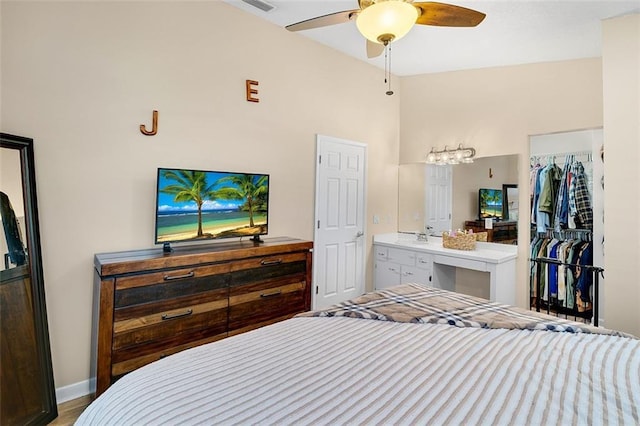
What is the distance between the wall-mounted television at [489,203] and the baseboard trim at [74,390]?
4.03 m

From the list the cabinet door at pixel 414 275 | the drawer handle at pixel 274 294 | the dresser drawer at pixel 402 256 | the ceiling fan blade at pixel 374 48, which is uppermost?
the ceiling fan blade at pixel 374 48

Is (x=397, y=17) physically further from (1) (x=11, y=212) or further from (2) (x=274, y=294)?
(1) (x=11, y=212)

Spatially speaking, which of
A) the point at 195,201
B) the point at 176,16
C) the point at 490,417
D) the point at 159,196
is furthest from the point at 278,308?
the point at 176,16

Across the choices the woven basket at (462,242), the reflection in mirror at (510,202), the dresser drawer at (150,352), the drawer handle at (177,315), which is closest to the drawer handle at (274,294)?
the dresser drawer at (150,352)

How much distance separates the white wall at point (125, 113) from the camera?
7.16 feet

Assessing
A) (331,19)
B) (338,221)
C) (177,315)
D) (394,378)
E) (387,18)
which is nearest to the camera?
(394,378)

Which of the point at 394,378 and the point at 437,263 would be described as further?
the point at 437,263

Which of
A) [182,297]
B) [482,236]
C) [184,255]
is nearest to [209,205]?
[184,255]

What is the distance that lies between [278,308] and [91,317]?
1.40 m

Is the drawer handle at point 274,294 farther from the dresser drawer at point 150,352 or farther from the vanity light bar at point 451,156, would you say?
the vanity light bar at point 451,156

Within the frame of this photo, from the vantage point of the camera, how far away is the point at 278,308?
9.56ft

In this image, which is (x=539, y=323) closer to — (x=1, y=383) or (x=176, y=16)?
(x=1, y=383)

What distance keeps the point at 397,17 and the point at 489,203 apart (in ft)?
9.26

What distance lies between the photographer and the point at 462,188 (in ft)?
13.4
